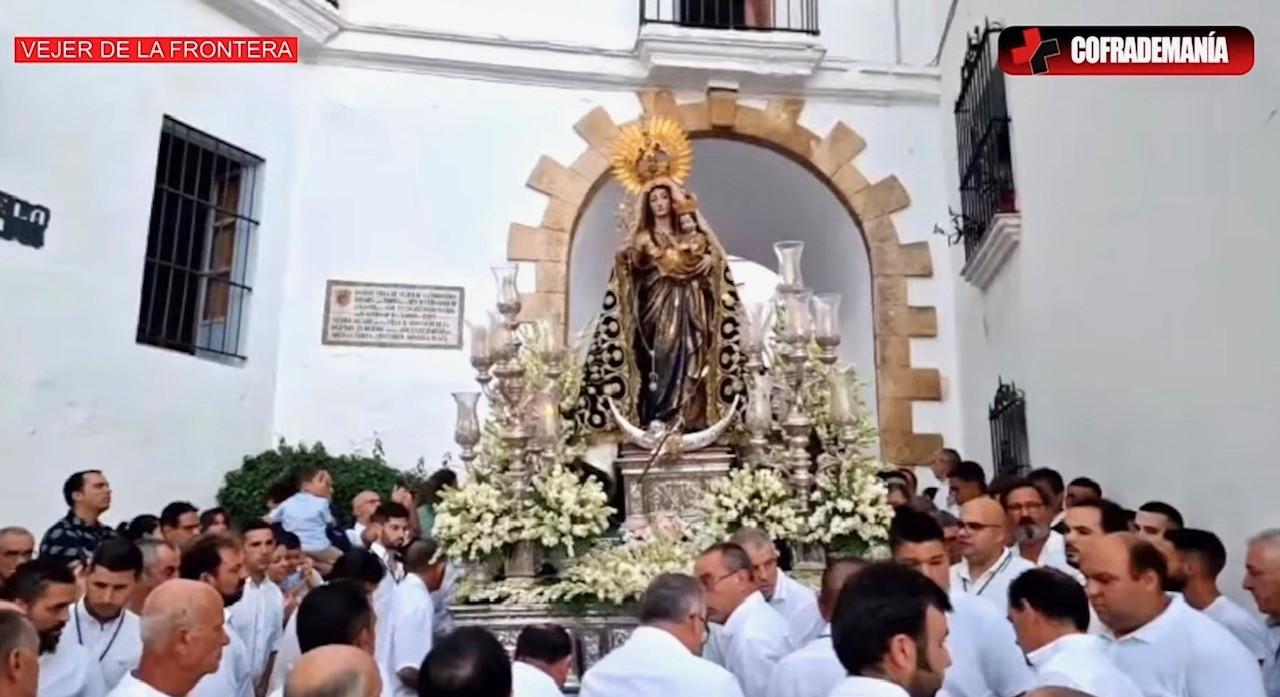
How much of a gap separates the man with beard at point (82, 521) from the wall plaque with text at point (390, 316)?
296cm

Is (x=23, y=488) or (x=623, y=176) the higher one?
(x=623, y=176)

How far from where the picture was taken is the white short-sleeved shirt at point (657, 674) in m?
2.68

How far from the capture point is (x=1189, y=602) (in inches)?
128

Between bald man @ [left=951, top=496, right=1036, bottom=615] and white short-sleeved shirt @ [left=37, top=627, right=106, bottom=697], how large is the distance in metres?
2.58

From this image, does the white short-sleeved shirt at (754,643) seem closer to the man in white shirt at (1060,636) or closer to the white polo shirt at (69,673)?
the man in white shirt at (1060,636)

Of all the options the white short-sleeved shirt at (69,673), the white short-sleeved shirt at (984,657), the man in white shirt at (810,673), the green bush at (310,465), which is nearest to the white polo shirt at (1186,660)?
the white short-sleeved shirt at (984,657)

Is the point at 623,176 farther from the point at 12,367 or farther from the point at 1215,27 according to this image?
the point at 12,367

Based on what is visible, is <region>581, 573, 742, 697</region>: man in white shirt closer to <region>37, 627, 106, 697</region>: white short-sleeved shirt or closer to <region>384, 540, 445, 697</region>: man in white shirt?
<region>384, 540, 445, 697</region>: man in white shirt

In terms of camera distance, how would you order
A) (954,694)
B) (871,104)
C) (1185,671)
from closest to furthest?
(1185,671)
(954,694)
(871,104)

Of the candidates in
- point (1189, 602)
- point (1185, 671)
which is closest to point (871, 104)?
point (1189, 602)

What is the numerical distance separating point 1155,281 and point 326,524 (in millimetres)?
4235

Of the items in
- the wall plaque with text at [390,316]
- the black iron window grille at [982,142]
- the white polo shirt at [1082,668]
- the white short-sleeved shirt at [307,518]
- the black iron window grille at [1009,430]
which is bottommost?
the white polo shirt at [1082,668]

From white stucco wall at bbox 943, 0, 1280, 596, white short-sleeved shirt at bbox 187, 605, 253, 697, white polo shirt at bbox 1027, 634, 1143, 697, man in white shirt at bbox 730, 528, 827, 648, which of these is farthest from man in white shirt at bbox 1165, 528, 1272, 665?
white short-sleeved shirt at bbox 187, 605, 253, 697

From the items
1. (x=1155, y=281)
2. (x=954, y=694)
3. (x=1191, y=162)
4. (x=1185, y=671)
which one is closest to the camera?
(x=1185, y=671)
